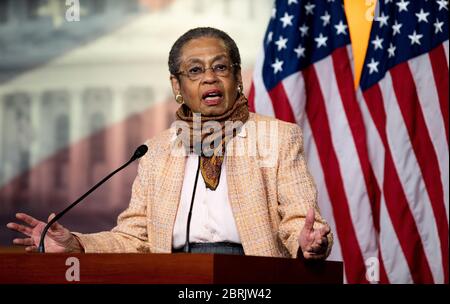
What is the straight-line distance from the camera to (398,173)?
4469 millimetres

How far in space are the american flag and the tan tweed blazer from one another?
1390mm

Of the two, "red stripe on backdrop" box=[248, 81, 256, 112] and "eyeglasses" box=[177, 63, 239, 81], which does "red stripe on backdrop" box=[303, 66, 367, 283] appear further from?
"eyeglasses" box=[177, 63, 239, 81]

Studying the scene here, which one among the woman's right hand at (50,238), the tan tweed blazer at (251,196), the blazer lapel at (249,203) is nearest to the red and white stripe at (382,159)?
the tan tweed blazer at (251,196)

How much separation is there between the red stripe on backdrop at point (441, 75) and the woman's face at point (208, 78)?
5.74ft

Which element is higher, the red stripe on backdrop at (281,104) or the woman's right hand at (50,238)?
the red stripe on backdrop at (281,104)

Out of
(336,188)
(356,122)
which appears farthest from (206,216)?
(356,122)

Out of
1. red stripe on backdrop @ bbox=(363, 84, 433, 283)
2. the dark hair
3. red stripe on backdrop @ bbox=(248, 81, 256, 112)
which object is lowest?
red stripe on backdrop @ bbox=(363, 84, 433, 283)

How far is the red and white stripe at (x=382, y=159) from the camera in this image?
4457 mm

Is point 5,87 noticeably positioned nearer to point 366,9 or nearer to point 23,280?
point 366,9

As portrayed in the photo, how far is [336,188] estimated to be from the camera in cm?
447

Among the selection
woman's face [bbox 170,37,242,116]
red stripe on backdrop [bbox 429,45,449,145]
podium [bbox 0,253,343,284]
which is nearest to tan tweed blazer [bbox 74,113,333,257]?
woman's face [bbox 170,37,242,116]

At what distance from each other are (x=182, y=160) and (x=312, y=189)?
0.51 m

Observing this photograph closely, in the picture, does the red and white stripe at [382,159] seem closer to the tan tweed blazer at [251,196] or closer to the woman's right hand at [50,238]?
the tan tweed blazer at [251,196]

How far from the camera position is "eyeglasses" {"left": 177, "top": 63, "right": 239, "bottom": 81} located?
313cm
